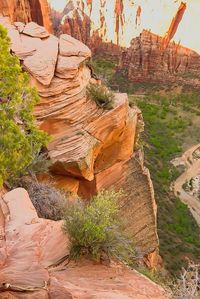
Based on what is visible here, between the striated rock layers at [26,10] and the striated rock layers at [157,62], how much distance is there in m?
27.9

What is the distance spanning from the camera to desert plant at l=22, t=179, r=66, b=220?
11500mm

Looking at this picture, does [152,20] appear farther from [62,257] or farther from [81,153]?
[62,257]

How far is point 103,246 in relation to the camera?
820 cm

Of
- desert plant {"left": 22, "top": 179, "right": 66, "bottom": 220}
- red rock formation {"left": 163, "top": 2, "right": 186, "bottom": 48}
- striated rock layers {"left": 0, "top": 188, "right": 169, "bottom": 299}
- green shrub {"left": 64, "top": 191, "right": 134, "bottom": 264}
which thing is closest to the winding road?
desert plant {"left": 22, "top": 179, "right": 66, "bottom": 220}

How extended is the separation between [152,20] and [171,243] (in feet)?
141

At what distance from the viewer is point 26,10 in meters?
28.2

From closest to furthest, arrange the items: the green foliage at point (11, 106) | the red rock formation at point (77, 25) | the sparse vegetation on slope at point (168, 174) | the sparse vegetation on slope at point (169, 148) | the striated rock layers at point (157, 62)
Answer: the green foliage at point (11, 106), the sparse vegetation on slope at point (168, 174), the sparse vegetation on slope at point (169, 148), the striated rock layers at point (157, 62), the red rock formation at point (77, 25)

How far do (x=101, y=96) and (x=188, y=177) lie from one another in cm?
1905

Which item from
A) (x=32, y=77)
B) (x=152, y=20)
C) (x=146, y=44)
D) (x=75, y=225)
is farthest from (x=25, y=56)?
(x=152, y=20)

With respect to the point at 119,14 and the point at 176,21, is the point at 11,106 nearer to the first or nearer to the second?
the point at 176,21

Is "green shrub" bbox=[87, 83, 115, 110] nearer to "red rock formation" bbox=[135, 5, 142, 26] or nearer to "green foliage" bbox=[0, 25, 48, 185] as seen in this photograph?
"green foliage" bbox=[0, 25, 48, 185]

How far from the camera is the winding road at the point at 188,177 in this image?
1186 inches

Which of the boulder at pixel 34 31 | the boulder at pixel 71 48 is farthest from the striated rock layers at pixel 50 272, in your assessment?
the boulder at pixel 34 31

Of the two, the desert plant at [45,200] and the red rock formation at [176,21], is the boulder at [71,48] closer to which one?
the desert plant at [45,200]
